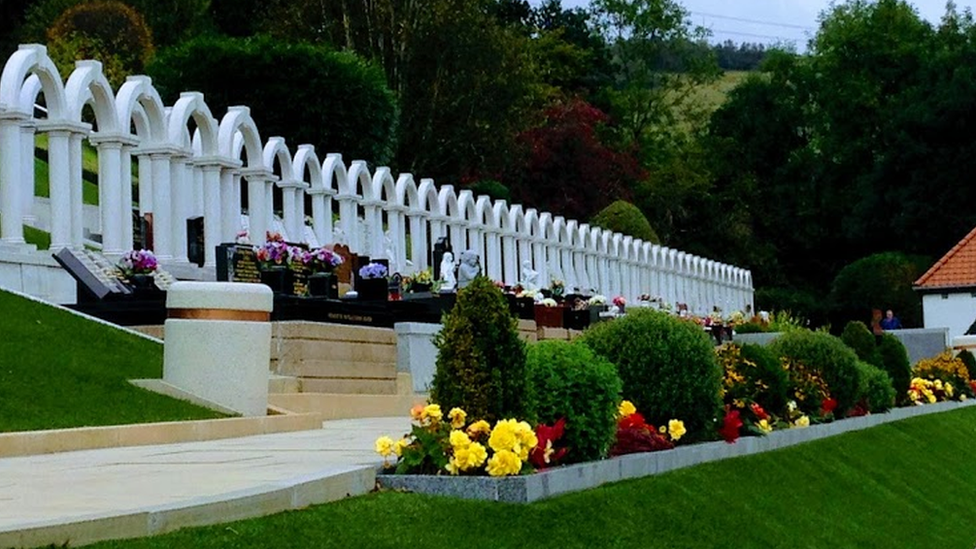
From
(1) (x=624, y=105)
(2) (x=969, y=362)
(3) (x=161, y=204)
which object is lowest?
(2) (x=969, y=362)

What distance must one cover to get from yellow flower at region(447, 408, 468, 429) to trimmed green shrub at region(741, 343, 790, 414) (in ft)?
25.8

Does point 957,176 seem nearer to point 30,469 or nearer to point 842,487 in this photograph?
point 842,487

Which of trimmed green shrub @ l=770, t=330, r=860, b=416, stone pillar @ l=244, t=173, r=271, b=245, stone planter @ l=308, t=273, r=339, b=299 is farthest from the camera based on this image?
stone pillar @ l=244, t=173, r=271, b=245

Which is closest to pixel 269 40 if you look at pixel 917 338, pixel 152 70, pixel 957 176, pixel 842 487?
pixel 152 70

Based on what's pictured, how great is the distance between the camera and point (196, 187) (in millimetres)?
31297

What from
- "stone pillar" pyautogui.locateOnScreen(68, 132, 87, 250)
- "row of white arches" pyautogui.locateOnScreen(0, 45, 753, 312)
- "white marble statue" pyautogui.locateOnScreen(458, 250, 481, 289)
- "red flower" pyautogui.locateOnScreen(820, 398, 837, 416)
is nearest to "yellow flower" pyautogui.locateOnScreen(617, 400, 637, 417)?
"red flower" pyautogui.locateOnScreen(820, 398, 837, 416)

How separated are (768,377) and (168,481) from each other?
881 cm

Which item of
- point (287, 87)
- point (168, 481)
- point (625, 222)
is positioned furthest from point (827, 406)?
point (625, 222)

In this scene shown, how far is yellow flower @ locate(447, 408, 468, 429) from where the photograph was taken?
32.6 feet

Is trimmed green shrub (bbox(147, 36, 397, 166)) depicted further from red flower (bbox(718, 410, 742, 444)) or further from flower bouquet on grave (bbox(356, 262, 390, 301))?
red flower (bbox(718, 410, 742, 444))

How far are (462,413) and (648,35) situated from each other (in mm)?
80601

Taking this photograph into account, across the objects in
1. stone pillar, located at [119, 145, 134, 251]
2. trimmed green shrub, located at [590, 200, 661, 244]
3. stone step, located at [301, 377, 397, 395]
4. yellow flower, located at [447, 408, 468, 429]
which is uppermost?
trimmed green shrub, located at [590, 200, 661, 244]

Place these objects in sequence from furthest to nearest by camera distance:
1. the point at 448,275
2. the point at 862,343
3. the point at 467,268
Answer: the point at 467,268
the point at 448,275
the point at 862,343

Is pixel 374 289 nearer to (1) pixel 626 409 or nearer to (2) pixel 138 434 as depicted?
(2) pixel 138 434
